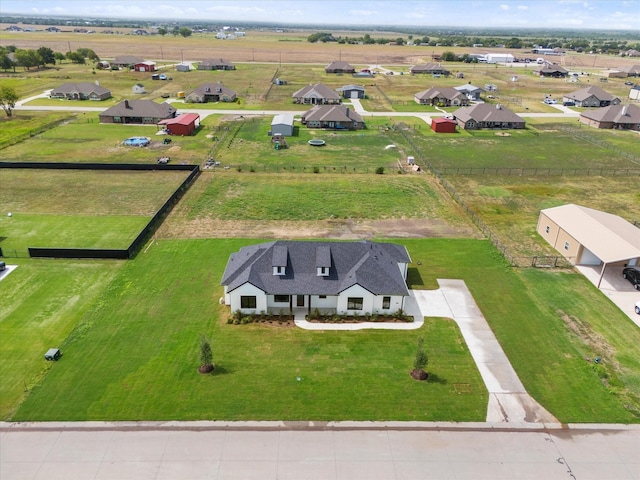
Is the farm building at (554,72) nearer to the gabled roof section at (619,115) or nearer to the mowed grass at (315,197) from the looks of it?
the gabled roof section at (619,115)

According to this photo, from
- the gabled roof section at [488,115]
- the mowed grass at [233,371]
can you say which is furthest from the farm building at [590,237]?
the gabled roof section at [488,115]

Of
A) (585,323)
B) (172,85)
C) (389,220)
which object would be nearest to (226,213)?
(389,220)

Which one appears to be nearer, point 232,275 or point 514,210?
point 232,275

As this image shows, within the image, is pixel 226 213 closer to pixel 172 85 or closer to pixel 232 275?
pixel 232 275

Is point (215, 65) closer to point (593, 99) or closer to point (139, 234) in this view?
point (593, 99)

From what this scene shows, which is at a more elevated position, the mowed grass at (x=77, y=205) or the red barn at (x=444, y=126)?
the red barn at (x=444, y=126)

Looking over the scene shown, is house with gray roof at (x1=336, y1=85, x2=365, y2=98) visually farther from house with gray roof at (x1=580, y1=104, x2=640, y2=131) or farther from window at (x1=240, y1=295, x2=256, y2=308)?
window at (x1=240, y1=295, x2=256, y2=308)
